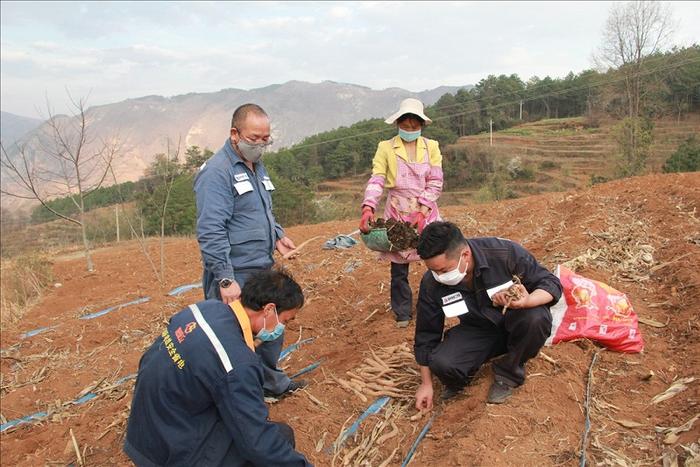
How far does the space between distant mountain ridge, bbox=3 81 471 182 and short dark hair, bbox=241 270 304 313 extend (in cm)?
7455

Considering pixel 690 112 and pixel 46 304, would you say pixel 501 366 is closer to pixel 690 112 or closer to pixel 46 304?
pixel 46 304

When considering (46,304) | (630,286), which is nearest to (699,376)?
(630,286)

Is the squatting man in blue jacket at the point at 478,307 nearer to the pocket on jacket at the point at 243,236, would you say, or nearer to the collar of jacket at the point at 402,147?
the pocket on jacket at the point at 243,236

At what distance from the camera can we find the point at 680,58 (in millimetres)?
27047

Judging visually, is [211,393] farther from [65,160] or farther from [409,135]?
[65,160]

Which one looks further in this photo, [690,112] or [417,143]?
[690,112]

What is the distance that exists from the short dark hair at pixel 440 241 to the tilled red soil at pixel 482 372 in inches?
36.4

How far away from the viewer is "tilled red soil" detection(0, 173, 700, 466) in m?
2.58

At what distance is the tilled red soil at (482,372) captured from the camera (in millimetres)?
2580

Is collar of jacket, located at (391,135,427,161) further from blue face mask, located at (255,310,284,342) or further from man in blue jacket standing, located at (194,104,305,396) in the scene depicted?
blue face mask, located at (255,310,284,342)

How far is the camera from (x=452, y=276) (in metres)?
2.64

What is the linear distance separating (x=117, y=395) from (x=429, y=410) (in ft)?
8.71

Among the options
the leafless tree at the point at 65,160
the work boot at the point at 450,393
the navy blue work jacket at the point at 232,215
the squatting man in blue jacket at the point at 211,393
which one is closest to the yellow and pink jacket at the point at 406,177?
the navy blue work jacket at the point at 232,215

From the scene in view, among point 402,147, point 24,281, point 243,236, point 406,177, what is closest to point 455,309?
point 243,236
